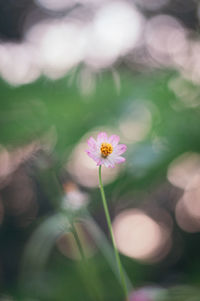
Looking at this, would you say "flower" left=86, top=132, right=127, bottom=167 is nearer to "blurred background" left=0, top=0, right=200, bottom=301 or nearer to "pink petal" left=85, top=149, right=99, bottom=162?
"pink petal" left=85, top=149, right=99, bottom=162

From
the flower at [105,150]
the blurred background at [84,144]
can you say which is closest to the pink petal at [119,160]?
the flower at [105,150]

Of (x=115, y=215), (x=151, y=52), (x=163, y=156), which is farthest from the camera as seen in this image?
(x=151, y=52)

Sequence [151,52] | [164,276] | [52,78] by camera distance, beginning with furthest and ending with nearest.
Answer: [151,52]
[164,276]
[52,78]

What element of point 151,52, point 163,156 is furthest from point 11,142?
point 151,52

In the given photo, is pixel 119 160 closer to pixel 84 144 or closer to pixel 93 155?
pixel 93 155

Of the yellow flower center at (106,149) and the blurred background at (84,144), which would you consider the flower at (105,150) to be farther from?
the blurred background at (84,144)

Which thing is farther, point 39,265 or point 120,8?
point 120,8

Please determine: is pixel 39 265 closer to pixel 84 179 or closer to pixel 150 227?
pixel 84 179

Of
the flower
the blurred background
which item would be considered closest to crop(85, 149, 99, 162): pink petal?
the flower

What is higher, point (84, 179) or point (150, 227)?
point (84, 179)
